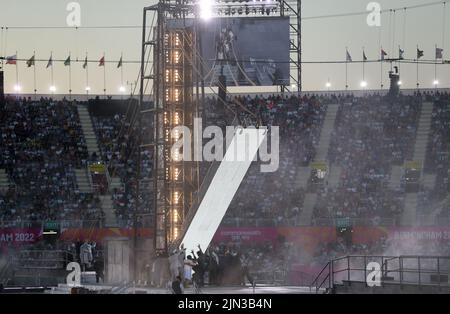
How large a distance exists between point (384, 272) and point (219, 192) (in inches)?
263

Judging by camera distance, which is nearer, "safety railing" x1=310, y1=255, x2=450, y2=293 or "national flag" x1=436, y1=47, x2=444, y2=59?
"safety railing" x1=310, y1=255, x2=450, y2=293

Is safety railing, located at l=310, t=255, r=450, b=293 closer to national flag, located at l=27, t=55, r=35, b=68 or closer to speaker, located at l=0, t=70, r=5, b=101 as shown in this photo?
national flag, located at l=27, t=55, r=35, b=68

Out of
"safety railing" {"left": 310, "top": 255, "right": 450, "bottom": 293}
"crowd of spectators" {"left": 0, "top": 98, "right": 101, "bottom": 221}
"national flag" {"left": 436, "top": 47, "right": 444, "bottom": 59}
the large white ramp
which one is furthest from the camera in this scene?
A: "national flag" {"left": 436, "top": 47, "right": 444, "bottom": 59}

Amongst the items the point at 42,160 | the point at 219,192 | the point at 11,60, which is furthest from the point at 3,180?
the point at 219,192

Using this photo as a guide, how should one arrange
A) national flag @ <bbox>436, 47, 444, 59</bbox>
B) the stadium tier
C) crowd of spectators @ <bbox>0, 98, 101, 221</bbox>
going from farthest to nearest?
national flag @ <bbox>436, 47, 444, 59</bbox>
crowd of spectators @ <bbox>0, 98, 101, 221</bbox>
the stadium tier

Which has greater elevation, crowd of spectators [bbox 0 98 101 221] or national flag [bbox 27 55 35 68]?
national flag [bbox 27 55 35 68]

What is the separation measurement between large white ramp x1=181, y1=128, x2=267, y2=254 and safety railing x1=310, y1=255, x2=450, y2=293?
12.7 feet

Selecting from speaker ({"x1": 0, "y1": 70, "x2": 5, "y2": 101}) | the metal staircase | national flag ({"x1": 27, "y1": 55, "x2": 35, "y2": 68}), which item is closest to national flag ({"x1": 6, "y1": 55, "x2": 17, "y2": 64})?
national flag ({"x1": 27, "y1": 55, "x2": 35, "y2": 68})

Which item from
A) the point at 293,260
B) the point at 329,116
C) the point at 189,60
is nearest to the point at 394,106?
→ the point at 329,116

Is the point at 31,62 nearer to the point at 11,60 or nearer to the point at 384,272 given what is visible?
the point at 11,60

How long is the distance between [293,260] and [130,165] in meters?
11.0

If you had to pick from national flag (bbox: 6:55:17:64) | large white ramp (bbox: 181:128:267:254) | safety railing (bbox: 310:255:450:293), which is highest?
national flag (bbox: 6:55:17:64)

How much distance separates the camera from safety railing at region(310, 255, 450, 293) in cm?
2719

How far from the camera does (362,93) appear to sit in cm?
6034
